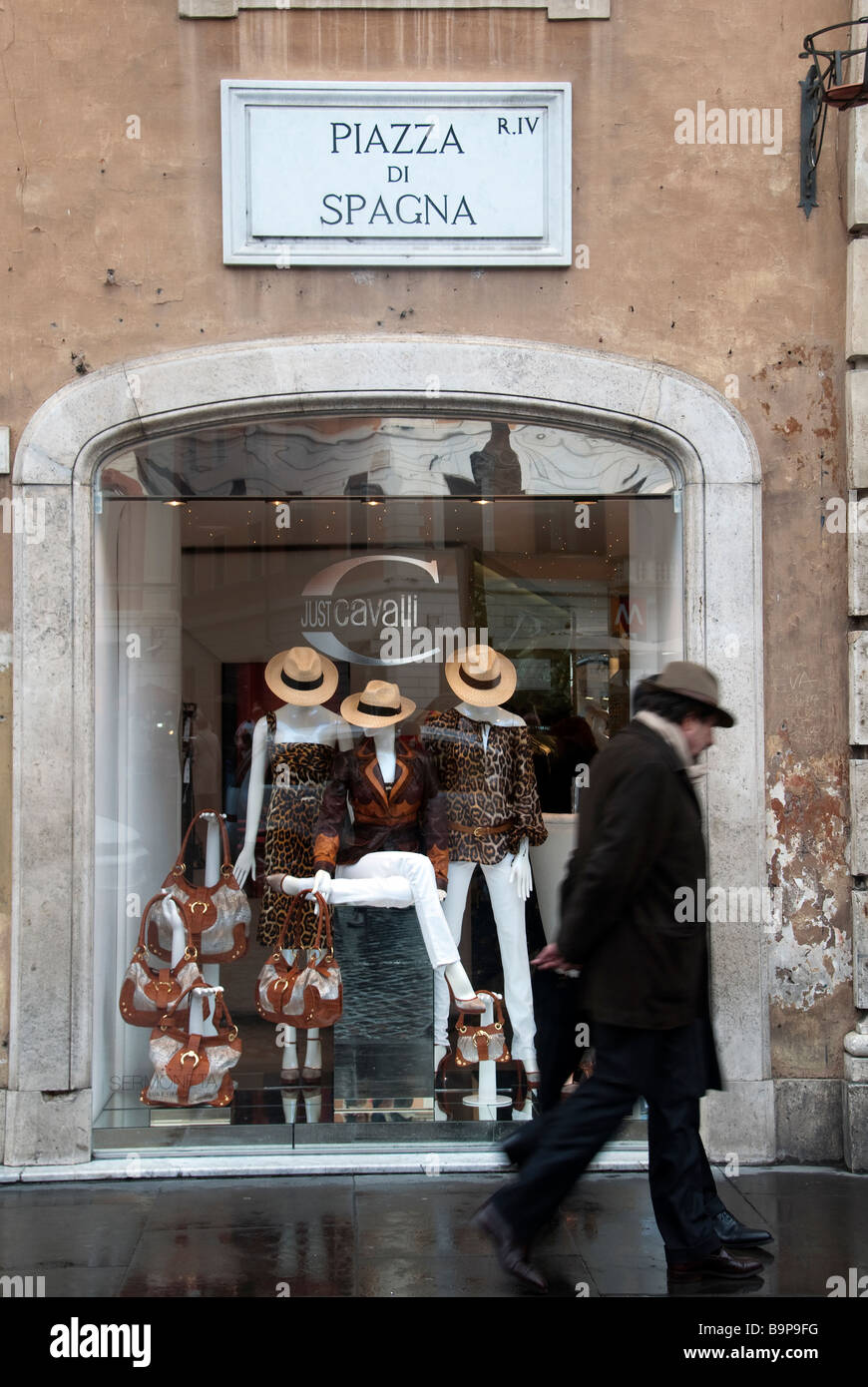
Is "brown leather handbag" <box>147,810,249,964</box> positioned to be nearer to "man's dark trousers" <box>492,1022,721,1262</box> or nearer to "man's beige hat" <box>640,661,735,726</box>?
"man's dark trousers" <box>492,1022,721,1262</box>

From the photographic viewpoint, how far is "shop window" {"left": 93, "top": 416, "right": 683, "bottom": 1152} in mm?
5547

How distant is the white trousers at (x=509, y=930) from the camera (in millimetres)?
5844

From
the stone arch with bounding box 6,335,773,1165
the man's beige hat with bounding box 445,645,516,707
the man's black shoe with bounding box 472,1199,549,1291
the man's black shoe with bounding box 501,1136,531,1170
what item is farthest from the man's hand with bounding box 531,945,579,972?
the man's beige hat with bounding box 445,645,516,707

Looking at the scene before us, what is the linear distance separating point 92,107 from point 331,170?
3.33 ft

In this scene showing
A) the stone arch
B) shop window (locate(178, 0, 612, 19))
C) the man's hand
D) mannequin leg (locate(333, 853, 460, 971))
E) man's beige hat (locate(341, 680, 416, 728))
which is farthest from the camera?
man's beige hat (locate(341, 680, 416, 728))

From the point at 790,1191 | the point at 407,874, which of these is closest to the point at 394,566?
the point at 407,874

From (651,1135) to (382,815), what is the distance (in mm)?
2166

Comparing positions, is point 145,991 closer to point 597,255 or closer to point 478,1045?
point 478,1045

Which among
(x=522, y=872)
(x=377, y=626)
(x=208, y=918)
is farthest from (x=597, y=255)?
(x=208, y=918)

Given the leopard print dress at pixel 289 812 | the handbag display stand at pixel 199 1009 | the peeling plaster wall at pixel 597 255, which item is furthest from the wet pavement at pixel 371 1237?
→ the leopard print dress at pixel 289 812

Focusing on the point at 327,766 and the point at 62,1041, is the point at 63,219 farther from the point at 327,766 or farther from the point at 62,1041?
the point at 62,1041

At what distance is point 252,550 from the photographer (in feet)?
19.1

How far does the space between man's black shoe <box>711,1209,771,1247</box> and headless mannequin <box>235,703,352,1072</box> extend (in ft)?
8.51

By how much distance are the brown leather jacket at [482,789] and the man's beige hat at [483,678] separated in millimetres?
127
